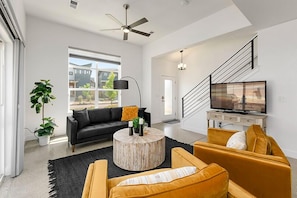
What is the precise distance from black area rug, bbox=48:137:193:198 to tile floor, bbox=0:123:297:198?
110 mm

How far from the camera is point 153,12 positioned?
12.4 ft

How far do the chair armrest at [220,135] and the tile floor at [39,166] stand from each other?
38.9 inches

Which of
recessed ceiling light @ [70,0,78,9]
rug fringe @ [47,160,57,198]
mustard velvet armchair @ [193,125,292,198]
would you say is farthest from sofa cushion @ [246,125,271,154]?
recessed ceiling light @ [70,0,78,9]

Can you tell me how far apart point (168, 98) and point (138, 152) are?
185 inches

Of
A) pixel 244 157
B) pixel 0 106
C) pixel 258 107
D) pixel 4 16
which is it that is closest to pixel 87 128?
pixel 0 106

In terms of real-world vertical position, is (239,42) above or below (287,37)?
above

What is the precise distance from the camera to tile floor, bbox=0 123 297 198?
1.93 meters

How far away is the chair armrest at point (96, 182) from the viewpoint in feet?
2.97

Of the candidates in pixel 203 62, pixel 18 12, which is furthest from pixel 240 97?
pixel 18 12

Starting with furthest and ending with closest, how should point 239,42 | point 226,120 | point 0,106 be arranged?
point 239,42 < point 226,120 < point 0,106

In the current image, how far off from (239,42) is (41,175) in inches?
244

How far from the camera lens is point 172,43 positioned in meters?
4.97

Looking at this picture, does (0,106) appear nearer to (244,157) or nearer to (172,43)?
(244,157)

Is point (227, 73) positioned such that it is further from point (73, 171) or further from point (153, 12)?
point (73, 171)
